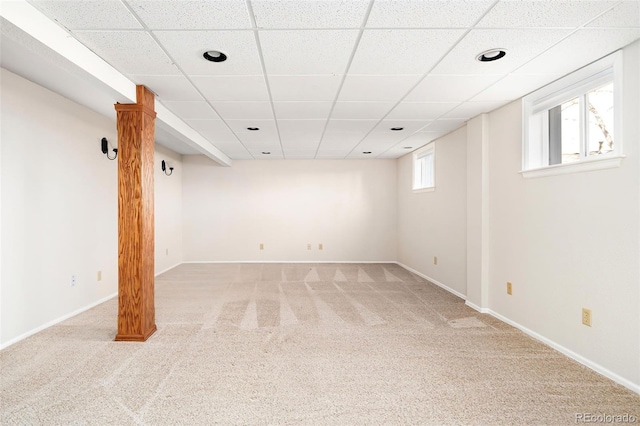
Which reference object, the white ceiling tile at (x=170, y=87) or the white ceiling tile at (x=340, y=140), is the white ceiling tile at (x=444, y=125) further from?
the white ceiling tile at (x=170, y=87)

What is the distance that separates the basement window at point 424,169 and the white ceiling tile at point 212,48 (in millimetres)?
3679

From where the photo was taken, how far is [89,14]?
1804mm

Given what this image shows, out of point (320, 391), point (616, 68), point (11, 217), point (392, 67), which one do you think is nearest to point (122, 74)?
point (11, 217)

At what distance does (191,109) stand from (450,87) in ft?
8.37

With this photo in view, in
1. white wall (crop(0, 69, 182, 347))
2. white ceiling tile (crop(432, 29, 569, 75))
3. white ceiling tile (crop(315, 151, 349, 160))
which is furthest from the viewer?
white ceiling tile (crop(315, 151, 349, 160))

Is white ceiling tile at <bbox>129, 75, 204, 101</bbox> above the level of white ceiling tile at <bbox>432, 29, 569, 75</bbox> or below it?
above

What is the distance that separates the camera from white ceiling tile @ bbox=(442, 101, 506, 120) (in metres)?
3.34

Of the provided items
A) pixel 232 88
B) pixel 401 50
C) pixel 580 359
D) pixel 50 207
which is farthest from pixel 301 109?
pixel 580 359

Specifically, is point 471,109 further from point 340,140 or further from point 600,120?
point 340,140

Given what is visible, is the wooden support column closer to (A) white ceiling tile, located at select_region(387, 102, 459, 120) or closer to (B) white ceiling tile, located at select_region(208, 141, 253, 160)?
(B) white ceiling tile, located at select_region(208, 141, 253, 160)

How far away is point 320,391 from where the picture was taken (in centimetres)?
207

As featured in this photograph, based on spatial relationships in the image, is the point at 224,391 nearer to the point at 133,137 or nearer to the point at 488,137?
the point at 133,137

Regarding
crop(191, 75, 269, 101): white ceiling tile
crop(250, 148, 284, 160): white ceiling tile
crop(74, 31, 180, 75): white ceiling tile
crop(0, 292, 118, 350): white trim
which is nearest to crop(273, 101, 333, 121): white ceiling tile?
crop(191, 75, 269, 101): white ceiling tile

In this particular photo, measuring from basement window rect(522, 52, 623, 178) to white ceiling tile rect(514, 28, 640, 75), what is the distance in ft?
0.32
